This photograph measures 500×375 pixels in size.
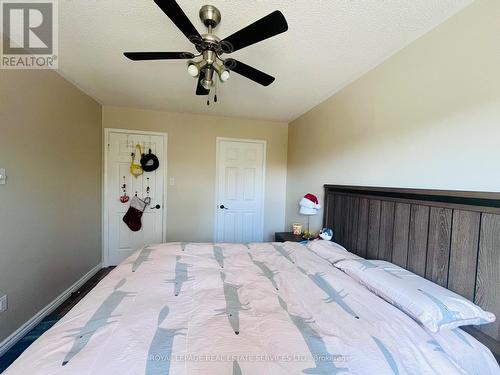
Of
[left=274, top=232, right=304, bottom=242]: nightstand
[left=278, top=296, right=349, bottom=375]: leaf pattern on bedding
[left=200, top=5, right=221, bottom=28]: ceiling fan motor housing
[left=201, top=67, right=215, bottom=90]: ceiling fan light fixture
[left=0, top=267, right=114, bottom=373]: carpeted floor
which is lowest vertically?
[left=0, top=267, right=114, bottom=373]: carpeted floor

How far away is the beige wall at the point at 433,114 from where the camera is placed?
1177mm

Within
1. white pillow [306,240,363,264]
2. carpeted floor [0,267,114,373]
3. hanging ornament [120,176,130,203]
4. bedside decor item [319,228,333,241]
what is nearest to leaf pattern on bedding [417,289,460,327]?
white pillow [306,240,363,264]

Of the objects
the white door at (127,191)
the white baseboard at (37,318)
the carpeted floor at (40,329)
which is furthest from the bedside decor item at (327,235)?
the white baseboard at (37,318)

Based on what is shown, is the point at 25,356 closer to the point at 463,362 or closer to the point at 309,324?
the point at 309,324

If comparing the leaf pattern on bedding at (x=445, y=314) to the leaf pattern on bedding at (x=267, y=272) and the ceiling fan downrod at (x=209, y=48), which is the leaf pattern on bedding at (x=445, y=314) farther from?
the ceiling fan downrod at (x=209, y=48)

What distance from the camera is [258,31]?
1.14 metres

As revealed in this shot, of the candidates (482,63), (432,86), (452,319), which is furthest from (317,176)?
(452,319)

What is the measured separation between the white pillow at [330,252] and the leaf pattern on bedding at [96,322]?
55.4 inches

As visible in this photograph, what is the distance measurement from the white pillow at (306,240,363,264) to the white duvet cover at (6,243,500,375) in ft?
1.05

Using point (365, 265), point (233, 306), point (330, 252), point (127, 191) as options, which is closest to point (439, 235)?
point (365, 265)

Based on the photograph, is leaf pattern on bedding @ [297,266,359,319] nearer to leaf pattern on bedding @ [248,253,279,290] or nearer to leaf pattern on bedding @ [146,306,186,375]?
leaf pattern on bedding @ [248,253,279,290]

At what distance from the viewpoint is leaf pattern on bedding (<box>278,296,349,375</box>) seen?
78 centimetres

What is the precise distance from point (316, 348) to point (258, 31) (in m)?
1.45

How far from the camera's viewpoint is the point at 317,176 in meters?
2.86
